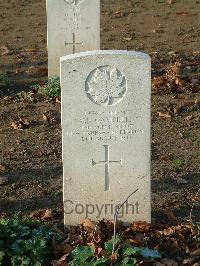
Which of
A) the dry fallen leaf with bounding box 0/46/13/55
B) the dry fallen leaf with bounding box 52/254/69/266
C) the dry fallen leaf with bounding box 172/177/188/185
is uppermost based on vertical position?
the dry fallen leaf with bounding box 0/46/13/55

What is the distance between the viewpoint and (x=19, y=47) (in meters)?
11.5

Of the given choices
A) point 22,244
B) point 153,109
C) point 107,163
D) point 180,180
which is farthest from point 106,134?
point 153,109

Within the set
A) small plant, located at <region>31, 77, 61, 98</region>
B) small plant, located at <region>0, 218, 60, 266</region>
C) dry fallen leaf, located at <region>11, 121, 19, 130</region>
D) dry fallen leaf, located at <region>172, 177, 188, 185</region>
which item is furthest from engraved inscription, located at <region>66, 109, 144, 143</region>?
small plant, located at <region>31, 77, 61, 98</region>

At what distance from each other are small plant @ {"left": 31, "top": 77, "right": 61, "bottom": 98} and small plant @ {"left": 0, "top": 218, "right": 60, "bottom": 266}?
3787 millimetres

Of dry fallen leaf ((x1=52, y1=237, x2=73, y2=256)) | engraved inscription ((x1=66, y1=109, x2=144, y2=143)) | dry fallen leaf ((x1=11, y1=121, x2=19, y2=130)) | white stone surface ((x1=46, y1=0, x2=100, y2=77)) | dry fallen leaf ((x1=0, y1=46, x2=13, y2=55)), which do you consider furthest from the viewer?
dry fallen leaf ((x1=0, y1=46, x2=13, y2=55))

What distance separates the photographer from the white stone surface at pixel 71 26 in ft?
28.8

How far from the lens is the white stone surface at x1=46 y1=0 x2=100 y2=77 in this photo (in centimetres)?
877

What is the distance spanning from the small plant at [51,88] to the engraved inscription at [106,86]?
144 inches

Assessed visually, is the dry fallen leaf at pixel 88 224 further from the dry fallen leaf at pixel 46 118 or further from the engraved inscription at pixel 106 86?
the dry fallen leaf at pixel 46 118

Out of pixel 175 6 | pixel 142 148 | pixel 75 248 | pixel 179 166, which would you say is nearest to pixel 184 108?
pixel 179 166

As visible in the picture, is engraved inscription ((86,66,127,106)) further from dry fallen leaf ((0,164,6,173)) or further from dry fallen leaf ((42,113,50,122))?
dry fallen leaf ((42,113,50,122))

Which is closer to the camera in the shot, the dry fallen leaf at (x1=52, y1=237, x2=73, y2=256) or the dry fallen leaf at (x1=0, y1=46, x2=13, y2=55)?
the dry fallen leaf at (x1=52, y1=237, x2=73, y2=256)

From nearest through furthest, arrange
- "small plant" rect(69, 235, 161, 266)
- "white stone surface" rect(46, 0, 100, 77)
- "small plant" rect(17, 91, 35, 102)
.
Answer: "small plant" rect(69, 235, 161, 266), "small plant" rect(17, 91, 35, 102), "white stone surface" rect(46, 0, 100, 77)

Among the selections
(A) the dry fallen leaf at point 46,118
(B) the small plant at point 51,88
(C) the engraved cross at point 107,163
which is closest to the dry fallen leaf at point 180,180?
Answer: (C) the engraved cross at point 107,163
